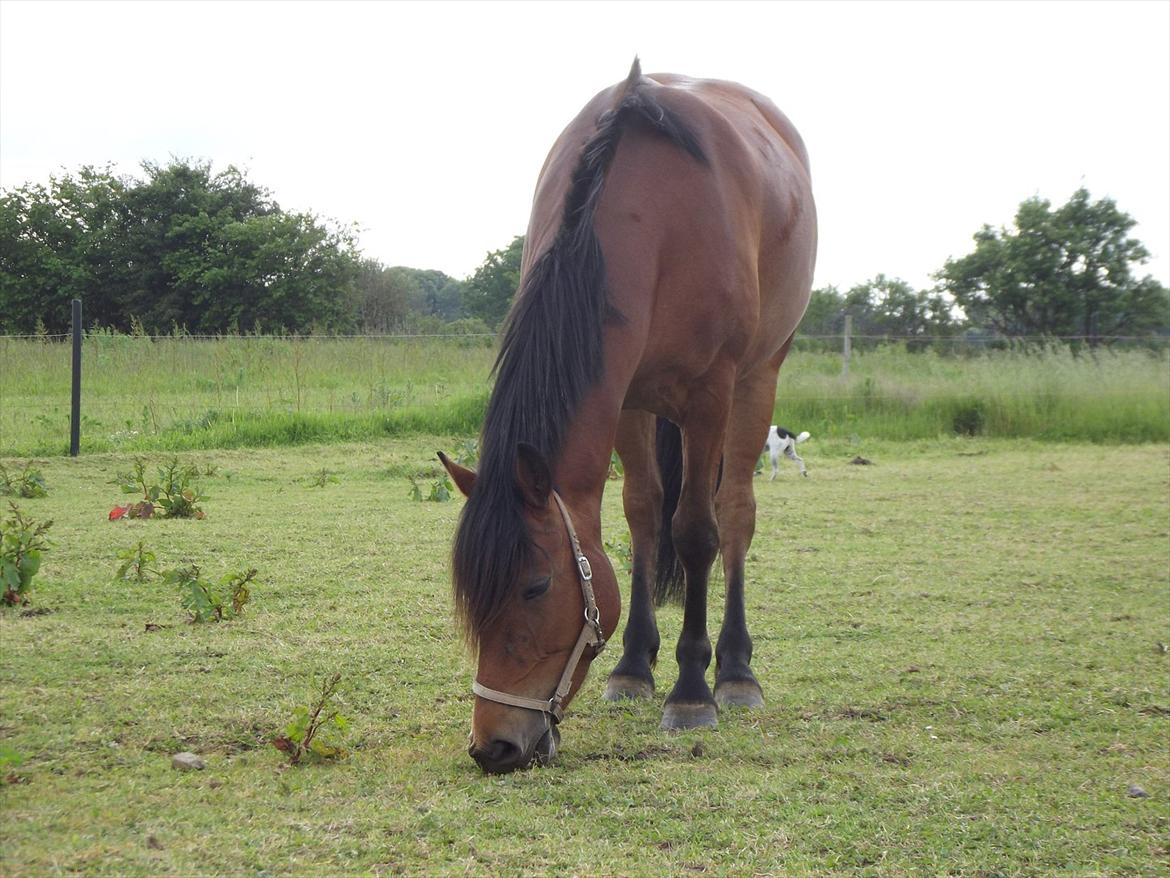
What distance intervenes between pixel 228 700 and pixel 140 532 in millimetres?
3107

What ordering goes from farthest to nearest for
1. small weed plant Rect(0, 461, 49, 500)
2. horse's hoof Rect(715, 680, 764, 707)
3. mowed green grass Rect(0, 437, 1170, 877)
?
small weed plant Rect(0, 461, 49, 500)
horse's hoof Rect(715, 680, 764, 707)
mowed green grass Rect(0, 437, 1170, 877)

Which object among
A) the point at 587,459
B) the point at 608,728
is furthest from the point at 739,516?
the point at 587,459

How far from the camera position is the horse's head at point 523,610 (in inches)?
96.4

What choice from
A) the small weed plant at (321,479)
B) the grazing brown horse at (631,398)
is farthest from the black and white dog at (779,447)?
the grazing brown horse at (631,398)

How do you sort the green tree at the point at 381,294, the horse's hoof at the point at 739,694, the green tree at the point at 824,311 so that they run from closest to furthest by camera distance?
the horse's hoof at the point at 739,694 → the green tree at the point at 824,311 → the green tree at the point at 381,294

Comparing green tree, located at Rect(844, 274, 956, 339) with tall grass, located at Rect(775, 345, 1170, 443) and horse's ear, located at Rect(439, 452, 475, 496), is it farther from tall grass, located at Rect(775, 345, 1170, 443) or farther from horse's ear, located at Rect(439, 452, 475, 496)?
horse's ear, located at Rect(439, 452, 475, 496)

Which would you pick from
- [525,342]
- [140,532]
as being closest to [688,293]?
[525,342]

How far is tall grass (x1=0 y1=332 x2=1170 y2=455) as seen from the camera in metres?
10.4

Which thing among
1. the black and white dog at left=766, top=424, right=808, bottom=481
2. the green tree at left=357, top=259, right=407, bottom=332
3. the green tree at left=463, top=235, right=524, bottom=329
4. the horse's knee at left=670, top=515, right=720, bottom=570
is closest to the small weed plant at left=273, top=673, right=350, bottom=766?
the horse's knee at left=670, top=515, right=720, bottom=570

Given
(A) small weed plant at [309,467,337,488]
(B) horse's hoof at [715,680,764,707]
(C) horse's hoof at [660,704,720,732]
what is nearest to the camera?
(C) horse's hoof at [660,704,720,732]

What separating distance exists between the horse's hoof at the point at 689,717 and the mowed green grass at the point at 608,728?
5cm

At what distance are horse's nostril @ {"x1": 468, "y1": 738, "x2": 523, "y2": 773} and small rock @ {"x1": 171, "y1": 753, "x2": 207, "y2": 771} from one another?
26.5 inches

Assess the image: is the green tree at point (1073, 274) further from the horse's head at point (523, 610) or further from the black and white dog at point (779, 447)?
the horse's head at point (523, 610)

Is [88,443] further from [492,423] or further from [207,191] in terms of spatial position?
[207,191]
